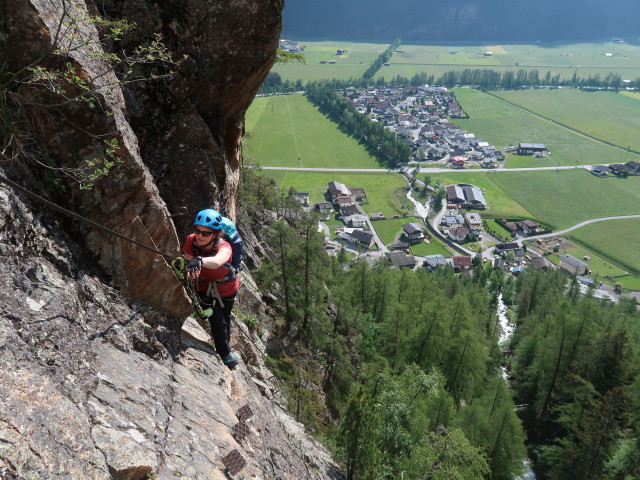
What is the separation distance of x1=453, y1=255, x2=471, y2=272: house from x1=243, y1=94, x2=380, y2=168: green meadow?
4897cm

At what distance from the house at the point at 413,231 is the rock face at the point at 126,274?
279ft

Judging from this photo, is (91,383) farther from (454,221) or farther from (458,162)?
(458,162)

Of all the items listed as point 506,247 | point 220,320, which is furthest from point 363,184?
point 220,320

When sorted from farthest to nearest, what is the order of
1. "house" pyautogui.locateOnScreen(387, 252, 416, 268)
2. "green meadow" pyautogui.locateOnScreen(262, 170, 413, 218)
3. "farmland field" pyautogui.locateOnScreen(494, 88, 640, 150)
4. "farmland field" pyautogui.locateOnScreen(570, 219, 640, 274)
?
1. "farmland field" pyautogui.locateOnScreen(494, 88, 640, 150)
2. "green meadow" pyautogui.locateOnScreen(262, 170, 413, 218)
3. "farmland field" pyautogui.locateOnScreen(570, 219, 640, 274)
4. "house" pyautogui.locateOnScreen(387, 252, 416, 268)

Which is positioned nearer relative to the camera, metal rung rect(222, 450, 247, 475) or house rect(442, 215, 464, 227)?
metal rung rect(222, 450, 247, 475)

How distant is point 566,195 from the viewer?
114 m

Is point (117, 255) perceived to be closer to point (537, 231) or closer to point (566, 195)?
point (537, 231)

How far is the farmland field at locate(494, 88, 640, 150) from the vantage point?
Result: 15229cm

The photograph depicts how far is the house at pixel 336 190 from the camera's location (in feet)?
356

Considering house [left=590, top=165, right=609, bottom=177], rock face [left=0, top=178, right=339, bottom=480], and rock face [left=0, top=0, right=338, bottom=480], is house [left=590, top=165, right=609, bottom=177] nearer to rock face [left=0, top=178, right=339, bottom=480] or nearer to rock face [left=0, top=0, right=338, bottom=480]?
rock face [left=0, top=0, right=338, bottom=480]

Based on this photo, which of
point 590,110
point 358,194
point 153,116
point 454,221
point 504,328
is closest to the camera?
point 153,116

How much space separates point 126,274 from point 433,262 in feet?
272

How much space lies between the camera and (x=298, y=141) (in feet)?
446

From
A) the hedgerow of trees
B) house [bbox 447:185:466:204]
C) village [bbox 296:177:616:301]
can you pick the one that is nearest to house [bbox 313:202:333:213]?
village [bbox 296:177:616:301]
